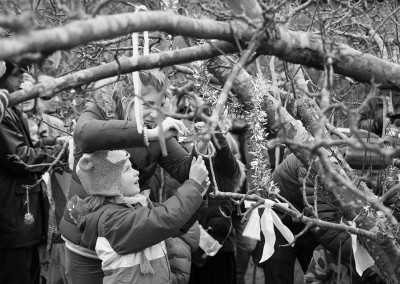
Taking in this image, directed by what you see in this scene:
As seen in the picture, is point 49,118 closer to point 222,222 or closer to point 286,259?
point 222,222

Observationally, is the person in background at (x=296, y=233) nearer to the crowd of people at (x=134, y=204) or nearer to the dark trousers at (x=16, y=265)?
the crowd of people at (x=134, y=204)

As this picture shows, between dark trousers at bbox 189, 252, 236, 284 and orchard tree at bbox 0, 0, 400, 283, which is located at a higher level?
orchard tree at bbox 0, 0, 400, 283

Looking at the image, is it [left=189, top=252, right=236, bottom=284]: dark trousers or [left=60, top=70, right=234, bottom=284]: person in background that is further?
[left=189, top=252, right=236, bottom=284]: dark trousers

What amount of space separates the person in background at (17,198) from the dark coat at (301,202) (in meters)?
1.78

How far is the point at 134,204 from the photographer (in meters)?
3.89

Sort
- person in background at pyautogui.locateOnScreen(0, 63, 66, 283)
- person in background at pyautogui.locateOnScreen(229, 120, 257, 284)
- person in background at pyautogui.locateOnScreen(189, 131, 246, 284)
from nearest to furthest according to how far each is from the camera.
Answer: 1. person in background at pyautogui.locateOnScreen(189, 131, 246, 284)
2. person in background at pyautogui.locateOnScreen(0, 63, 66, 283)
3. person in background at pyautogui.locateOnScreen(229, 120, 257, 284)

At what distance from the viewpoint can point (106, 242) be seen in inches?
144

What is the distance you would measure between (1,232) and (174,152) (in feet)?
6.61

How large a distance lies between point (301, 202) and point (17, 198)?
2.23 m

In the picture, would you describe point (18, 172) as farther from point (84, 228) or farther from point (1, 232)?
point (84, 228)

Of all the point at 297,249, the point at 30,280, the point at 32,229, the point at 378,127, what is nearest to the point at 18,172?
the point at 32,229

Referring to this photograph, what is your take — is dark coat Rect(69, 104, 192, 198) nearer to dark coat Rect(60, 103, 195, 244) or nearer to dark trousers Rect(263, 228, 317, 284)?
dark coat Rect(60, 103, 195, 244)

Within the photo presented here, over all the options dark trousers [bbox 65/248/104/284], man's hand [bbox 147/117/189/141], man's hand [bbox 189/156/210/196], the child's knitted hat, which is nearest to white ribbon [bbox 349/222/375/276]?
man's hand [bbox 189/156/210/196]

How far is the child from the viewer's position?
3.57m
